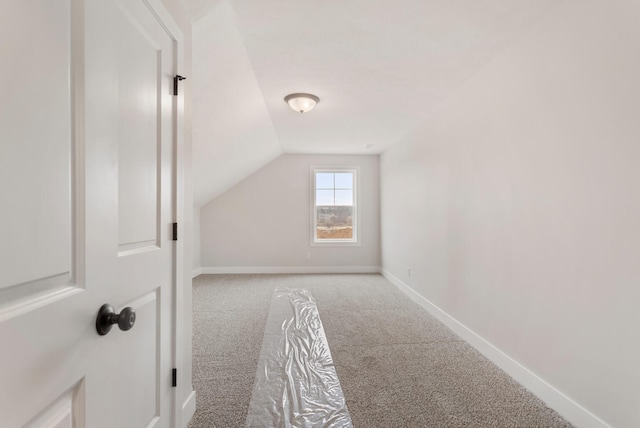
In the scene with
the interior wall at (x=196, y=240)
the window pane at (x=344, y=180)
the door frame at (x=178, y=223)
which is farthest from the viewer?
the window pane at (x=344, y=180)

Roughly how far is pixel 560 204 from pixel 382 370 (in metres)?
1.59

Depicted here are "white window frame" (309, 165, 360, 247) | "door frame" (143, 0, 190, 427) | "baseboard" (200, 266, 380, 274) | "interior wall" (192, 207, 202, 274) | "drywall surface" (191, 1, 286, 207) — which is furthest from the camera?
"white window frame" (309, 165, 360, 247)

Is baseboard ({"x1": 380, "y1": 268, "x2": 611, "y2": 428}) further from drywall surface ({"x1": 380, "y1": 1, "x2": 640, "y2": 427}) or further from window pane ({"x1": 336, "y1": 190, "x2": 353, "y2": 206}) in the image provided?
window pane ({"x1": 336, "y1": 190, "x2": 353, "y2": 206})

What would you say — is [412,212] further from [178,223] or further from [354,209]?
[178,223]

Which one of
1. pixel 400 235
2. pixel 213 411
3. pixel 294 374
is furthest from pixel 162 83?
pixel 400 235

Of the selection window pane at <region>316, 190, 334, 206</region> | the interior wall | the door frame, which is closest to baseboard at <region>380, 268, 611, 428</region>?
the door frame

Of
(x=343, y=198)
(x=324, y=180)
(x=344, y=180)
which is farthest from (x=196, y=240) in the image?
(x=344, y=180)

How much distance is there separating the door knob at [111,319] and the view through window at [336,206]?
5166 mm

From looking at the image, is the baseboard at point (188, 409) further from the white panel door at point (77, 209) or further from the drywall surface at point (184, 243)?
the white panel door at point (77, 209)

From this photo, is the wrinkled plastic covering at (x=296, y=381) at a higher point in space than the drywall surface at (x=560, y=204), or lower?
lower

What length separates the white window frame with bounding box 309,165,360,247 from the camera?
5887 millimetres

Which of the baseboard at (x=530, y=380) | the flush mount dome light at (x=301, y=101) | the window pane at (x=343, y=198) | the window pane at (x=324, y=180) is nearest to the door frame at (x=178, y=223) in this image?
the flush mount dome light at (x=301, y=101)

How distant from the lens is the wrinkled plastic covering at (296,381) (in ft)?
5.56

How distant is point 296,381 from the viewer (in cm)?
204
